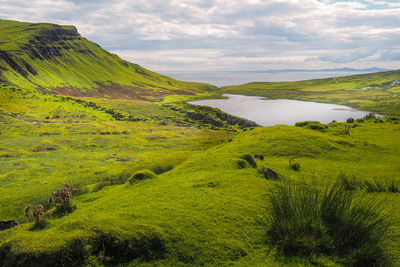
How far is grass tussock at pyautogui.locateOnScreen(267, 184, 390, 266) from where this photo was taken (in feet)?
21.9

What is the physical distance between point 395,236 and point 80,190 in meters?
19.5

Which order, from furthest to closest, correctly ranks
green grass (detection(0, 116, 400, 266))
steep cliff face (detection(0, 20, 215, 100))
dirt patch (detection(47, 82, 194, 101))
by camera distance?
dirt patch (detection(47, 82, 194, 101)) → steep cliff face (detection(0, 20, 215, 100)) → green grass (detection(0, 116, 400, 266))

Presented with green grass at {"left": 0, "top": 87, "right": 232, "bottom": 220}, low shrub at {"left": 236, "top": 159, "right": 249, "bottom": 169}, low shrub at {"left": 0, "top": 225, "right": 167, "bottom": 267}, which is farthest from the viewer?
green grass at {"left": 0, "top": 87, "right": 232, "bottom": 220}

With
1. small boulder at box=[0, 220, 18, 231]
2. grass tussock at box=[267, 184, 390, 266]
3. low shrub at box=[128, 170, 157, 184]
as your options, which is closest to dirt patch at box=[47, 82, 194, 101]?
small boulder at box=[0, 220, 18, 231]

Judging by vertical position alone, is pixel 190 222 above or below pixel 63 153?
above

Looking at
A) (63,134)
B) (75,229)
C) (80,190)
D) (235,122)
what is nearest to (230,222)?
(75,229)

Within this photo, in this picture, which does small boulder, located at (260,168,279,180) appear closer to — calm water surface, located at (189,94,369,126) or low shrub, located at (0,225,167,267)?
low shrub, located at (0,225,167,267)

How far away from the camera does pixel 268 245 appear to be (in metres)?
7.79

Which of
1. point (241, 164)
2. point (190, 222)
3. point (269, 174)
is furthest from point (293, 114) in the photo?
point (190, 222)

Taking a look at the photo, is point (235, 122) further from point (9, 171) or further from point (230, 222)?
point (230, 222)

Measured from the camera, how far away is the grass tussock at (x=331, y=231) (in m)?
6.68

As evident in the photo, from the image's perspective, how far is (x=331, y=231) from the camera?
736cm

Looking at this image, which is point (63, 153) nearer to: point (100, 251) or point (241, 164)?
point (241, 164)

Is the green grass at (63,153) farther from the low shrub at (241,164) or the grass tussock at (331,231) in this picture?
the grass tussock at (331,231)
